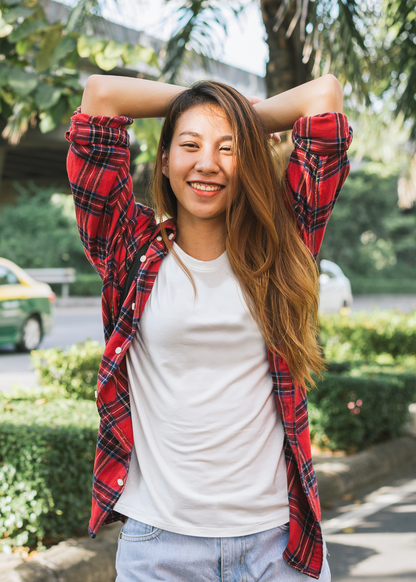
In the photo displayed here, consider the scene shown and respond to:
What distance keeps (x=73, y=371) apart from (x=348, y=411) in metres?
2.26

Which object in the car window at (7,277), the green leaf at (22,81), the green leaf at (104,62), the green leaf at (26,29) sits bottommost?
the car window at (7,277)

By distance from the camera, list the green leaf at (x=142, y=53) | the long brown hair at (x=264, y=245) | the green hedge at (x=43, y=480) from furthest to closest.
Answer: the green leaf at (x=142, y=53), the green hedge at (x=43, y=480), the long brown hair at (x=264, y=245)

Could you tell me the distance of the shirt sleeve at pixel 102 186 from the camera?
5.28 feet

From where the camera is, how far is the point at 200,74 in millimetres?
6867

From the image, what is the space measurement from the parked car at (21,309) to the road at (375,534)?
23.3 feet

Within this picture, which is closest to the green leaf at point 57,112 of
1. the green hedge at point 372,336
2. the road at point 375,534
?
the road at point 375,534

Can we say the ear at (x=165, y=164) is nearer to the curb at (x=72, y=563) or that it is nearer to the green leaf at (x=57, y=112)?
the curb at (x=72, y=563)

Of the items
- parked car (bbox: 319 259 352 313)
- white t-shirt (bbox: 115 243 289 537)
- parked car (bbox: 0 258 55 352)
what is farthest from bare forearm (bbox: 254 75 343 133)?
parked car (bbox: 319 259 352 313)

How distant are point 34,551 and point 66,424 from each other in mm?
612

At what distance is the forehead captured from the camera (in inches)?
64.2

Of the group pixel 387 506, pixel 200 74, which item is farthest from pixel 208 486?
pixel 200 74

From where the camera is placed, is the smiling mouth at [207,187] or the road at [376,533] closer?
the smiling mouth at [207,187]

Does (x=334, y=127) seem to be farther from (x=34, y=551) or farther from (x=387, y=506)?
(x=387, y=506)

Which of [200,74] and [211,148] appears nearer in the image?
[211,148]
